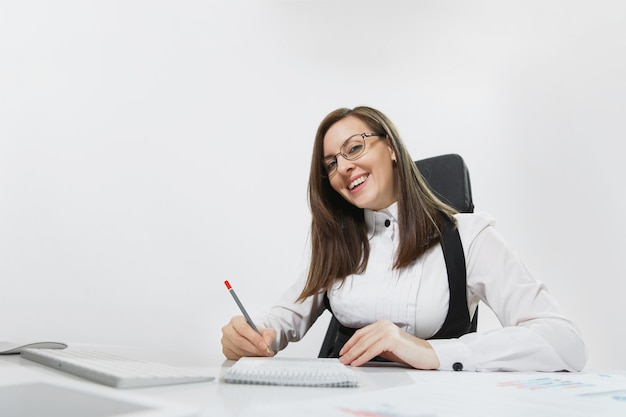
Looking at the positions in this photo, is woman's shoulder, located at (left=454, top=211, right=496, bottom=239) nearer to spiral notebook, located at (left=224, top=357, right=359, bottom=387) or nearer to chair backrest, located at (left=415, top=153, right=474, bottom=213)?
chair backrest, located at (left=415, top=153, right=474, bottom=213)

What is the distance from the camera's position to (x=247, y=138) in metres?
2.26

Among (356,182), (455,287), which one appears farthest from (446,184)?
(455,287)

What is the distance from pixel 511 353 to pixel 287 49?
5.89 feet

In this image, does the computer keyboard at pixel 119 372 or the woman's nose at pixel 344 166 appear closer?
the computer keyboard at pixel 119 372

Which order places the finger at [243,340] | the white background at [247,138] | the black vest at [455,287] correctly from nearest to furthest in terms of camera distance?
the finger at [243,340] → the black vest at [455,287] → the white background at [247,138]

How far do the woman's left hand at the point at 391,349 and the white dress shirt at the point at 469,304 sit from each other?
1.1 inches

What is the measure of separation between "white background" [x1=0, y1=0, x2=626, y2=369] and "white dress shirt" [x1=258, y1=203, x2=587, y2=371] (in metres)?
0.74

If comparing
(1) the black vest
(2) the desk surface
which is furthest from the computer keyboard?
(1) the black vest

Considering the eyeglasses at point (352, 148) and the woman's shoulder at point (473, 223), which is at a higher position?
the eyeglasses at point (352, 148)

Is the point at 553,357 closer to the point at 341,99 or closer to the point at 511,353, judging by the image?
the point at 511,353

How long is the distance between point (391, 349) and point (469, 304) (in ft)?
1.71

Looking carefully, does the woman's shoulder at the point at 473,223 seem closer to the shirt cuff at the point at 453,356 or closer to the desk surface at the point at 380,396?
the shirt cuff at the point at 453,356

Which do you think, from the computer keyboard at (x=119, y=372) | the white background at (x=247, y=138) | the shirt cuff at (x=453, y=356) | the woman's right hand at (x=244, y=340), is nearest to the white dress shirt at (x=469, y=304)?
the shirt cuff at (x=453, y=356)

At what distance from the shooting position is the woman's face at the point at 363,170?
1424mm
